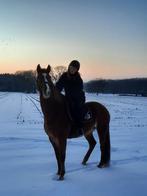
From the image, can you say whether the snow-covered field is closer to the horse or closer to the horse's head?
the horse

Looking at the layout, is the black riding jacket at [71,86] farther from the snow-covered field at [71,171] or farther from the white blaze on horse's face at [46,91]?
the snow-covered field at [71,171]

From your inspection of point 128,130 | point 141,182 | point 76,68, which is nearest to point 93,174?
point 141,182

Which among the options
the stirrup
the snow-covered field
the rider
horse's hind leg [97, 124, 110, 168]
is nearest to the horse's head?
the rider

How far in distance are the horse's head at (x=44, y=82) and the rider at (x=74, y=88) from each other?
1.99 feet

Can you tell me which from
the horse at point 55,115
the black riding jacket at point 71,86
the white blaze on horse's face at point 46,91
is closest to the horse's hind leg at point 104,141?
the horse at point 55,115

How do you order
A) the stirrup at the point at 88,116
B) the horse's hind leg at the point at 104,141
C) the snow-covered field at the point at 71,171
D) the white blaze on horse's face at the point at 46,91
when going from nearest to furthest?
the snow-covered field at the point at 71,171
the white blaze on horse's face at the point at 46,91
the stirrup at the point at 88,116
the horse's hind leg at the point at 104,141

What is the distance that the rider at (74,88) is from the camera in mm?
7043

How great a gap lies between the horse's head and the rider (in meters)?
0.61

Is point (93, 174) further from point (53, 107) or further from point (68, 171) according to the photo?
point (53, 107)

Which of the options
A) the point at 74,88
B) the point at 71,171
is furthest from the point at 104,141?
the point at 74,88

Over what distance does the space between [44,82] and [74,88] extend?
92 centimetres

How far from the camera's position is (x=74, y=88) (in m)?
7.12

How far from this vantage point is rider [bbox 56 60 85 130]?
7.04 metres

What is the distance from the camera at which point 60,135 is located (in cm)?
665
